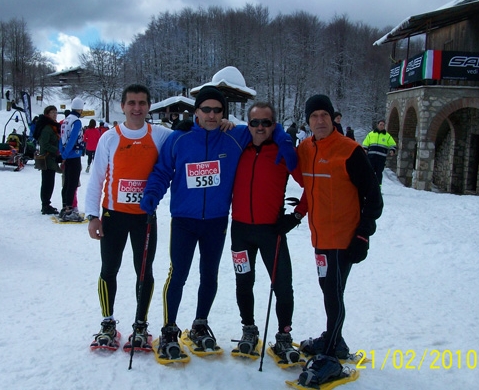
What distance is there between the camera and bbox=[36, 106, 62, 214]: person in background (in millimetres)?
7875

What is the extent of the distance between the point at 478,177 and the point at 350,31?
38883mm

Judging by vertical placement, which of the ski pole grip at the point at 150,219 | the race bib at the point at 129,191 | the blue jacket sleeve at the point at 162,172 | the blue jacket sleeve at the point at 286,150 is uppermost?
the blue jacket sleeve at the point at 286,150

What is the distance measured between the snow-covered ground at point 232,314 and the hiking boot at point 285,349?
0.09 metres

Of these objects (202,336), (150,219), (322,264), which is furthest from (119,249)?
(322,264)

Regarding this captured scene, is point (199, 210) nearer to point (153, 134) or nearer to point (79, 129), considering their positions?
point (153, 134)

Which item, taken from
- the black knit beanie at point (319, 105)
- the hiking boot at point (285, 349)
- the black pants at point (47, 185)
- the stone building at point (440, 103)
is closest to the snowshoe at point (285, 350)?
the hiking boot at point (285, 349)

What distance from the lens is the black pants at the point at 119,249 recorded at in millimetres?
3154

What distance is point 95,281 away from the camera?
4750mm

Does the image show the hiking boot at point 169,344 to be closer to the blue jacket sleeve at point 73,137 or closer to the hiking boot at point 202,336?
the hiking boot at point 202,336

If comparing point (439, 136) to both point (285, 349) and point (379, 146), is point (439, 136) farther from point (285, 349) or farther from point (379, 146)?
point (285, 349)

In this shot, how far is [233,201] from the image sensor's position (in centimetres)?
313

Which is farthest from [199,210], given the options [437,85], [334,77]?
[334,77]

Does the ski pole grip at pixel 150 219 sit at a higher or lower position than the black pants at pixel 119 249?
higher

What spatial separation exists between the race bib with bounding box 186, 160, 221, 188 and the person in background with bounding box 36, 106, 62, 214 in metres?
5.64
